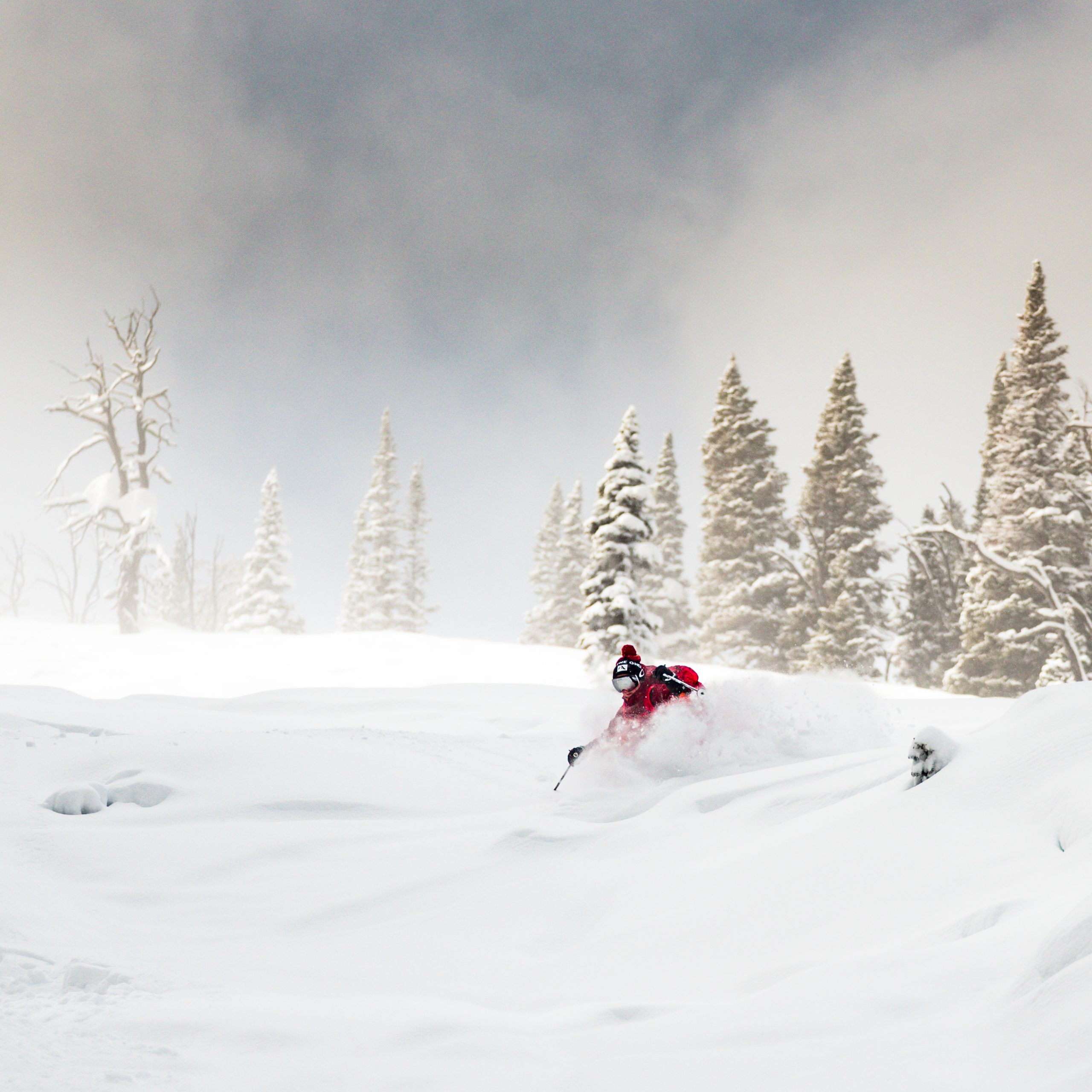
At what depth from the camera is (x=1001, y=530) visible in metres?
23.2

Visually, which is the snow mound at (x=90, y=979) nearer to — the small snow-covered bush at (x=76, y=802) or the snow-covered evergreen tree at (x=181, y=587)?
the small snow-covered bush at (x=76, y=802)

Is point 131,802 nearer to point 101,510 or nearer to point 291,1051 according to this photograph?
point 291,1051

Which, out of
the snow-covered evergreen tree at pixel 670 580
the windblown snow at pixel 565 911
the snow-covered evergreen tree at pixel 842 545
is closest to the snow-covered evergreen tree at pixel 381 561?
the snow-covered evergreen tree at pixel 670 580

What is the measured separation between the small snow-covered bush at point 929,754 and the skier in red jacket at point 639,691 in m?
3.31

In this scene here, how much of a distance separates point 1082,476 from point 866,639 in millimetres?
7837

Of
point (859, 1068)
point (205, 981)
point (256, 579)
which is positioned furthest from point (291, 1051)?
point (256, 579)

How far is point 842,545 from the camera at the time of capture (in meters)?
27.3

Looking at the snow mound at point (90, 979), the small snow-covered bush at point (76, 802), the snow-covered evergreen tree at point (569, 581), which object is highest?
the snow-covered evergreen tree at point (569, 581)

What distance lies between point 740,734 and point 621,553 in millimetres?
13651

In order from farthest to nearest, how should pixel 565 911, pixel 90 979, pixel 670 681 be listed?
pixel 670 681
pixel 565 911
pixel 90 979

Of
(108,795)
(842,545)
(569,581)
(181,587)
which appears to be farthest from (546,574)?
(108,795)

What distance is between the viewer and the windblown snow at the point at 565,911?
1.96 m

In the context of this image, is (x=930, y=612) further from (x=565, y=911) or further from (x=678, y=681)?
(x=565, y=911)

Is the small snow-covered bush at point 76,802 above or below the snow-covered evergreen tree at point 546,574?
below
